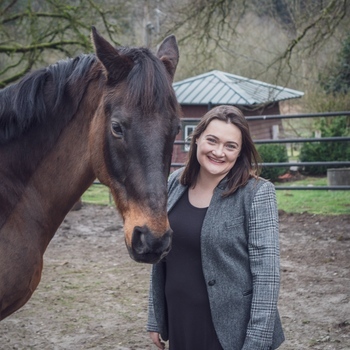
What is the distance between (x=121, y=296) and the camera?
505cm

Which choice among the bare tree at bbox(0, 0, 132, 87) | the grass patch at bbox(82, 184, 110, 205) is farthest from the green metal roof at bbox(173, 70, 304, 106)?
the bare tree at bbox(0, 0, 132, 87)

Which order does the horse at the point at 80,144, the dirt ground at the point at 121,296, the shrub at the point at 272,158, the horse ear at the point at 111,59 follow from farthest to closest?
the shrub at the point at 272,158 < the dirt ground at the point at 121,296 < the horse ear at the point at 111,59 < the horse at the point at 80,144

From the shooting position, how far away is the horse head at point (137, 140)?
209cm

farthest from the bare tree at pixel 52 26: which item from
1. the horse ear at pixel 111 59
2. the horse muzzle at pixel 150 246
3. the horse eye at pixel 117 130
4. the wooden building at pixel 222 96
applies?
the horse muzzle at pixel 150 246

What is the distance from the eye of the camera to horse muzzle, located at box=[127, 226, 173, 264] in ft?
6.69

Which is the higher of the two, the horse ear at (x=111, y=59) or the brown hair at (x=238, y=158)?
the horse ear at (x=111, y=59)

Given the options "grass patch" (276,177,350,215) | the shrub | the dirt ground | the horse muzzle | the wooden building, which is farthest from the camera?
the wooden building

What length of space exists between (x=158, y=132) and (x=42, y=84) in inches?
31.2

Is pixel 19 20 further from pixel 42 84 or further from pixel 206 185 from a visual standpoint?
pixel 206 185

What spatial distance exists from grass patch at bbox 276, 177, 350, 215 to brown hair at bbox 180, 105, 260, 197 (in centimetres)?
653

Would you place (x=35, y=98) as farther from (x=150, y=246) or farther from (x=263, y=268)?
(x=263, y=268)

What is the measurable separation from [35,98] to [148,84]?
26.1 inches

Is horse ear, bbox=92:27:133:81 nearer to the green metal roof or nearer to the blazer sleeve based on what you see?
the blazer sleeve

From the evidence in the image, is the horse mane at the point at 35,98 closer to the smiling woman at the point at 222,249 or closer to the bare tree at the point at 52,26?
the smiling woman at the point at 222,249
